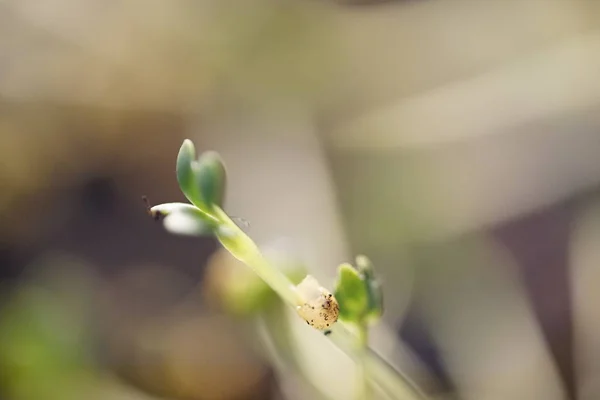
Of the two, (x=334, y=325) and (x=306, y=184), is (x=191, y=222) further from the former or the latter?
(x=306, y=184)

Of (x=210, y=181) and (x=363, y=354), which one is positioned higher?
(x=210, y=181)

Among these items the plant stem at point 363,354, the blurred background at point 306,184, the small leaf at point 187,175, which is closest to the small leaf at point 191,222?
the small leaf at point 187,175

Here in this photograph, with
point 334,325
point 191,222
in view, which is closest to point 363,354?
point 334,325

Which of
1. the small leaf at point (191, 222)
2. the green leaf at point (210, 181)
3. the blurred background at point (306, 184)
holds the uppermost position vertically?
the green leaf at point (210, 181)

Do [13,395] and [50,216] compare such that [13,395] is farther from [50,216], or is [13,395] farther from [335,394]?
[335,394]

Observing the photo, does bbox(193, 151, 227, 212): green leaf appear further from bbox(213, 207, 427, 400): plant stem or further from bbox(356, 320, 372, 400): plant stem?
bbox(356, 320, 372, 400): plant stem

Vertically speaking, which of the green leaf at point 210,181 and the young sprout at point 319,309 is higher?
the green leaf at point 210,181

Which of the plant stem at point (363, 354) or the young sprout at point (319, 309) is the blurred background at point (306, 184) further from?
the young sprout at point (319, 309)
